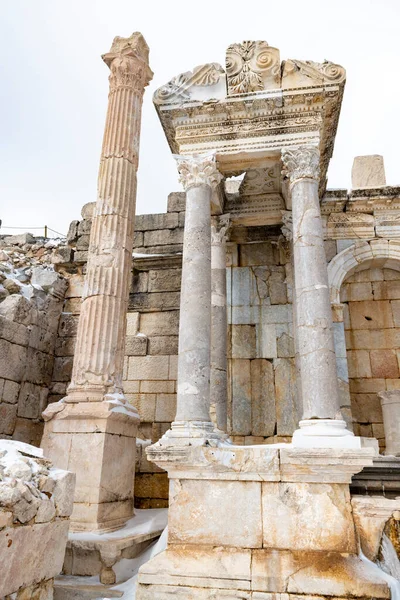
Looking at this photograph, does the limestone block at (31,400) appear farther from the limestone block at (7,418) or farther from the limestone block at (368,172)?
the limestone block at (368,172)

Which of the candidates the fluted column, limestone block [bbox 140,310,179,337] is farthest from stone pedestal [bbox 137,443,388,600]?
limestone block [bbox 140,310,179,337]

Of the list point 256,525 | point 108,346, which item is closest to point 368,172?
point 108,346

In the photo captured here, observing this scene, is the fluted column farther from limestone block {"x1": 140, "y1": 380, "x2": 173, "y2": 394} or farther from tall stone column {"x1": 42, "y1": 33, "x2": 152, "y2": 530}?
limestone block {"x1": 140, "y1": 380, "x2": 173, "y2": 394}

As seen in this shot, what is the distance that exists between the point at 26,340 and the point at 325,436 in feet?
21.4

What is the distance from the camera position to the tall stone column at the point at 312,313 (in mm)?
5445

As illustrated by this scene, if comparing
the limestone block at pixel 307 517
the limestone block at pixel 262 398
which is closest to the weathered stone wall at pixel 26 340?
the limestone block at pixel 262 398

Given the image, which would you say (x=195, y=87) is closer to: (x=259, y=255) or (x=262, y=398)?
(x=259, y=255)

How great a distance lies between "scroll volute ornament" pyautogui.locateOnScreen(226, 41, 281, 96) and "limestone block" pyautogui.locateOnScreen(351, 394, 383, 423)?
5.79 meters

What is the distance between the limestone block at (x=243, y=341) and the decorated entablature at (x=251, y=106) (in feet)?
10.4

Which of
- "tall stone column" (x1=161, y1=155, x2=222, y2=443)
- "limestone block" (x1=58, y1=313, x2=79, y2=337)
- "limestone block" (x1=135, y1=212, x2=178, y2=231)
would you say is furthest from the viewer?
"limestone block" (x1=135, y1=212, x2=178, y2=231)

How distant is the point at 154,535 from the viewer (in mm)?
6234

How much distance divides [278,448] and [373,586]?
4.98 feet

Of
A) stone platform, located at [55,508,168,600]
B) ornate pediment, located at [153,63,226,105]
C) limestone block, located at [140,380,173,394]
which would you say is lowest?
stone platform, located at [55,508,168,600]

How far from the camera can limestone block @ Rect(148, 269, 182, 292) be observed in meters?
9.93
